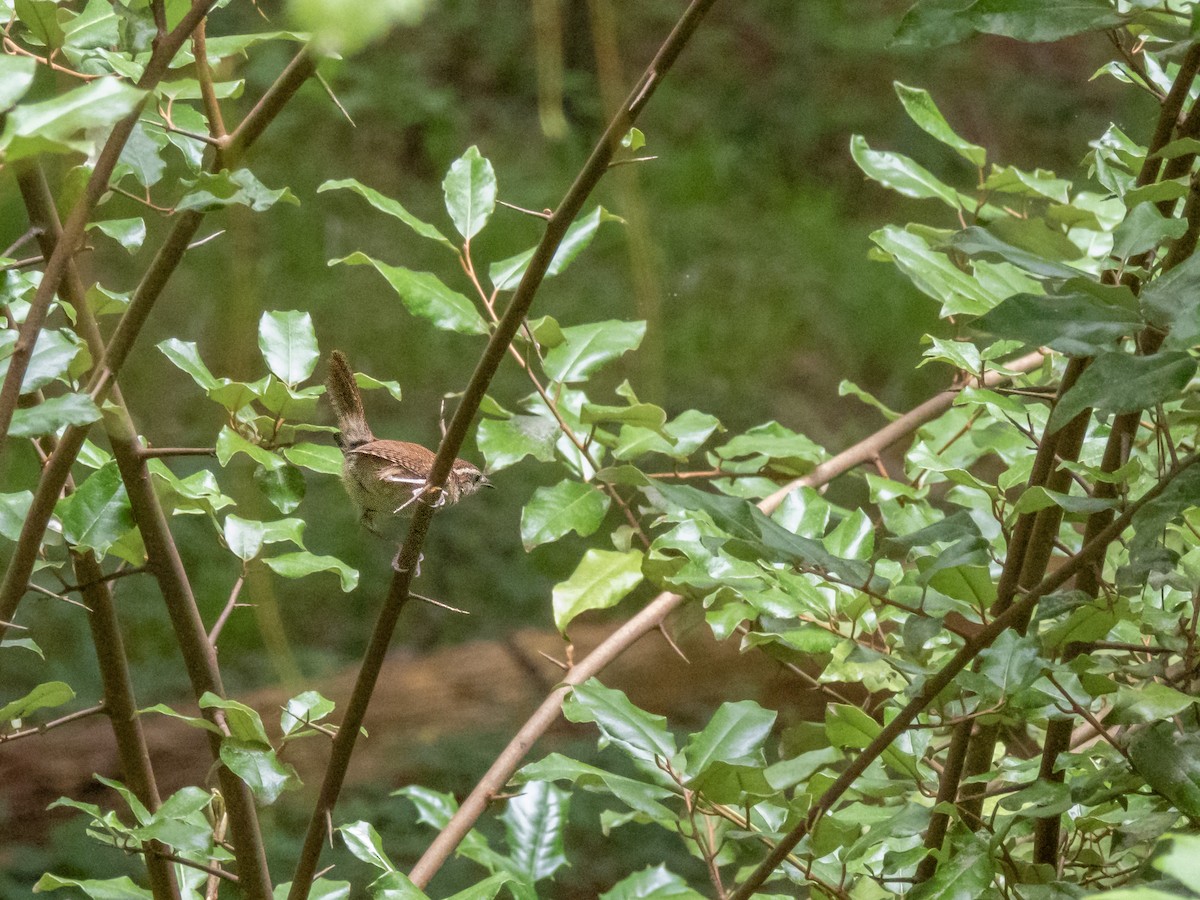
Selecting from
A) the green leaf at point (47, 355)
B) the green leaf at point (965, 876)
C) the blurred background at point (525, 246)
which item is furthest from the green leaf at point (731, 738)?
the blurred background at point (525, 246)

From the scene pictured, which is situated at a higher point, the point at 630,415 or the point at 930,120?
the point at 930,120

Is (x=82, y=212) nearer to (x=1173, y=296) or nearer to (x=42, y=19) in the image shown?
(x=42, y=19)

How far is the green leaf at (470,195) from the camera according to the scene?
928mm

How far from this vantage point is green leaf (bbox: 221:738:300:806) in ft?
2.48

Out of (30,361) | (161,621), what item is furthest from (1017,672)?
(161,621)

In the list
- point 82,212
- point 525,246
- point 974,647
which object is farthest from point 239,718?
point 525,246

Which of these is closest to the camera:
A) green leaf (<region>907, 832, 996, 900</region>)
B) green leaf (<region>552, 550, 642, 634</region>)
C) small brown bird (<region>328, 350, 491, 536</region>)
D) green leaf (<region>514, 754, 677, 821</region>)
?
green leaf (<region>907, 832, 996, 900</region>)

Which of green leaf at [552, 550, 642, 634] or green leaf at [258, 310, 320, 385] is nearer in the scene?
green leaf at [258, 310, 320, 385]

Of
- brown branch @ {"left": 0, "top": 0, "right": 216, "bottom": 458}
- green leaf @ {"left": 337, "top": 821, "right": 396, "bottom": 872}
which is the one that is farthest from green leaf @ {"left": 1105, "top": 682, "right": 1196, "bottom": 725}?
brown branch @ {"left": 0, "top": 0, "right": 216, "bottom": 458}

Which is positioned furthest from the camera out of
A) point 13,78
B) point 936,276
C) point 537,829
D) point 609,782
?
point 537,829

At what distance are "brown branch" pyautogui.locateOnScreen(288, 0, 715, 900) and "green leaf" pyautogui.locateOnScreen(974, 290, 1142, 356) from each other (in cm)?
19

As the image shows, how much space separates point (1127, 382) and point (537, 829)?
72cm

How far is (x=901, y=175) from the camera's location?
103 centimetres

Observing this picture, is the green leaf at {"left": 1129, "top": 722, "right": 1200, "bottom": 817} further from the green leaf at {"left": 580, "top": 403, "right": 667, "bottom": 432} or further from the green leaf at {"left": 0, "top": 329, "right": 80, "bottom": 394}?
the green leaf at {"left": 0, "top": 329, "right": 80, "bottom": 394}
